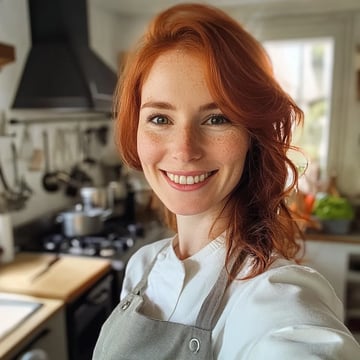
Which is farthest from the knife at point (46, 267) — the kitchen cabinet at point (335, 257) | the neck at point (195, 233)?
the kitchen cabinet at point (335, 257)

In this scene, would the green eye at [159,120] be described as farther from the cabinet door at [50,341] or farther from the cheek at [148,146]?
the cabinet door at [50,341]

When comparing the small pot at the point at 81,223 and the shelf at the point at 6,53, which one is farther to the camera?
the small pot at the point at 81,223

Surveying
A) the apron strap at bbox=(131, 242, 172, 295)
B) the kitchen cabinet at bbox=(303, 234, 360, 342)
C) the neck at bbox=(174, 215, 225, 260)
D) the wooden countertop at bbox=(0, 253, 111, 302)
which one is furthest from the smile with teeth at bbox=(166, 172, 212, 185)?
the kitchen cabinet at bbox=(303, 234, 360, 342)

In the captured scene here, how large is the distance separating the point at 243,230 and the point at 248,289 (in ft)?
0.37

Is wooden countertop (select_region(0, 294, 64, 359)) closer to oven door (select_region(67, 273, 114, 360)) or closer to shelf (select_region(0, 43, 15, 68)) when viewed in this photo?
oven door (select_region(67, 273, 114, 360))

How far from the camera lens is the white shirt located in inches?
16.9

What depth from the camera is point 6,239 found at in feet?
5.24

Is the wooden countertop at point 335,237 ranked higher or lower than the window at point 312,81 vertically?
lower

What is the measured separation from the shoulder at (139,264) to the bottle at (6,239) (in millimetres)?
1002

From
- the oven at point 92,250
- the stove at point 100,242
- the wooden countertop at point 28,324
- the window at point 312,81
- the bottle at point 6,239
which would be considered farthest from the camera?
the window at point 312,81

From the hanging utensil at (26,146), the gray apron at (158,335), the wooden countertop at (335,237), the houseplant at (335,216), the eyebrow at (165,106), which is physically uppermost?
the eyebrow at (165,106)

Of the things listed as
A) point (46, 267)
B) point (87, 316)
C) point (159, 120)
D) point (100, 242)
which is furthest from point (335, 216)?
point (159, 120)

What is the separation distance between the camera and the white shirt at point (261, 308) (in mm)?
428

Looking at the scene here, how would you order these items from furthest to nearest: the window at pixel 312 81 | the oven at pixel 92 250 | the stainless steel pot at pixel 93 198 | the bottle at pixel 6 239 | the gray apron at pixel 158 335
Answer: the window at pixel 312 81
the stainless steel pot at pixel 93 198
the bottle at pixel 6 239
the oven at pixel 92 250
the gray apron at pixel 158 335
